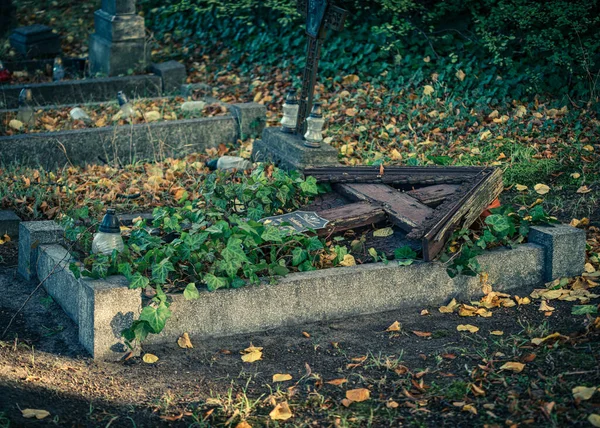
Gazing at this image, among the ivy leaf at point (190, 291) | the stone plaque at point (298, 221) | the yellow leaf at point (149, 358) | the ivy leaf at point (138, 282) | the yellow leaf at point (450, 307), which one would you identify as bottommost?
the yellow leaf at point (149, 358)

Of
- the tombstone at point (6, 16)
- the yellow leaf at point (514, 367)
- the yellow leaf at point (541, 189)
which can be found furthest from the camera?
Result: the tombstone at point (6, 16)

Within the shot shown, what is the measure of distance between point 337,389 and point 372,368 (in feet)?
0.95

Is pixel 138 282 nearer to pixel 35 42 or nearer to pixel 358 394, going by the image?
pixel 358 394

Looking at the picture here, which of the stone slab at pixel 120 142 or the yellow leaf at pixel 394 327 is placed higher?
the stone slab at pixel 120 142

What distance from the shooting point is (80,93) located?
32.6 feet

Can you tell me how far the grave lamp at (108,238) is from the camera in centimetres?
473

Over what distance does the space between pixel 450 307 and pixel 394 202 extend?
37.5 inches

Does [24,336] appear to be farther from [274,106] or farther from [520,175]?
[274,106]

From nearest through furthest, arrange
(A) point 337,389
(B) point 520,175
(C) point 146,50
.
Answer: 1. (A) point 337,389
2. (B) point 520,175
3. (C) point 146,50

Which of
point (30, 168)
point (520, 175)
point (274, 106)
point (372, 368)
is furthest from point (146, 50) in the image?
point (372, 368)

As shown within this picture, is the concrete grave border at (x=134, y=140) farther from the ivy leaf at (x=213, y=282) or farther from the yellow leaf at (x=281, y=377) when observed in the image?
the yellow leaf at (x=281, y=377)

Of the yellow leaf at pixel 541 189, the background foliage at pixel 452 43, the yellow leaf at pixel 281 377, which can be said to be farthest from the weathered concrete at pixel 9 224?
the background foliage at pixel 452 43

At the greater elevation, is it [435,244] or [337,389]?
[435,244]

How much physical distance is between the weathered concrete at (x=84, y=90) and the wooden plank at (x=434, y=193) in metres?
5.11
